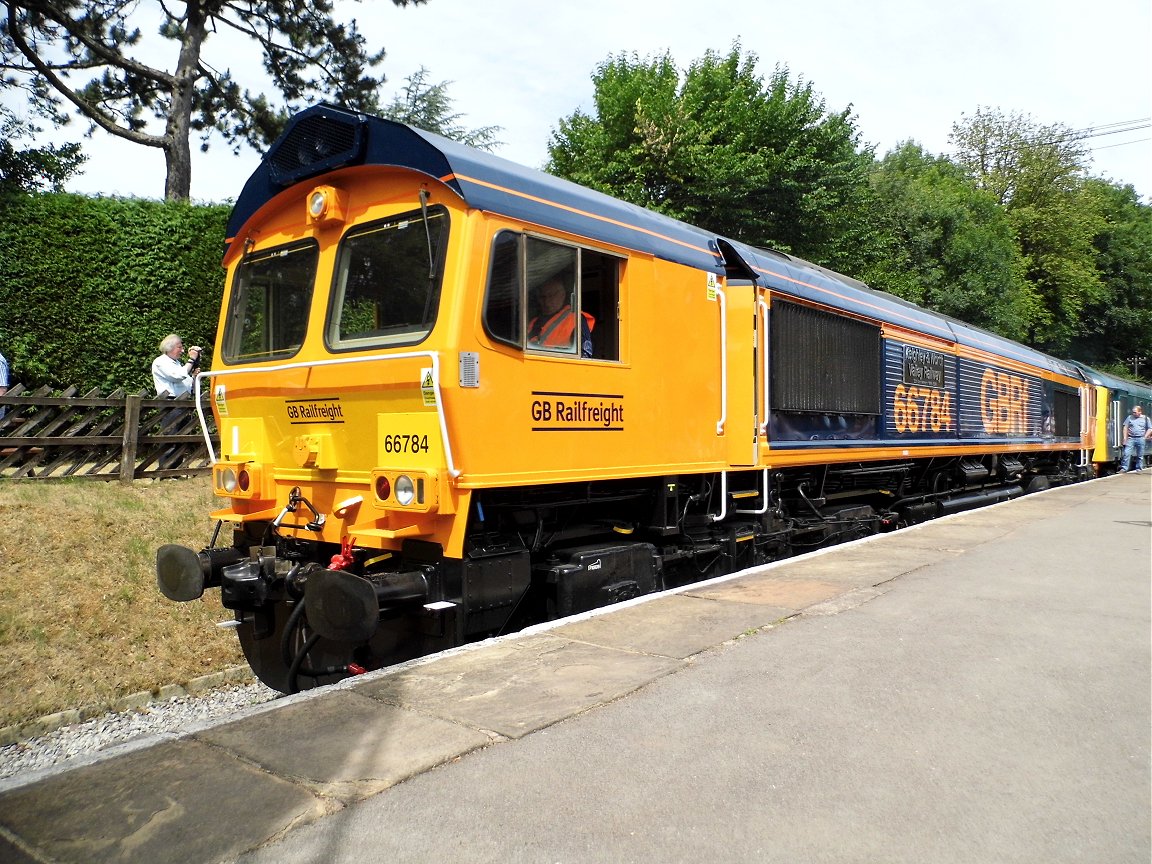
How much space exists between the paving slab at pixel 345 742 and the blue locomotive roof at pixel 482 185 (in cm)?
271

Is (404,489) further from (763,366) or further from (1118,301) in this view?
(1118,301)

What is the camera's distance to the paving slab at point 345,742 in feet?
9.89

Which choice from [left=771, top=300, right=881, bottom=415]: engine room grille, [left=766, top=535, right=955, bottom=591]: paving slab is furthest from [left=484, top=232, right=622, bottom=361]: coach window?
[left=766, top=535, right=955, bottom=591]: paving slab

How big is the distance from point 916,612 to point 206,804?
436 centimetres

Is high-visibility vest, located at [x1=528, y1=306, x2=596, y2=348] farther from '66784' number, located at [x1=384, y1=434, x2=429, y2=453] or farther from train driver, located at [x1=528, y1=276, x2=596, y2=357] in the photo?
'66784' number, located at [x1=384, y1=434, x2=429, y2=453]

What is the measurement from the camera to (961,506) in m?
12.3

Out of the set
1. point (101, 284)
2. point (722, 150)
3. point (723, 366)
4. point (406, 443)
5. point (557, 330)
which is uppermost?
point (722, 150)

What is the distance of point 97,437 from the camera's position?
9.09 m

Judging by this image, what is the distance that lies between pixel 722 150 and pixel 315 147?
14.7m

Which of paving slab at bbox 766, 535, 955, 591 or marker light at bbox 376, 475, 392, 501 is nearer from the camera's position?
marker light at bbox 376, 475, 392, 501

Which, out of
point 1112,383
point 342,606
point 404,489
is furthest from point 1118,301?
point 342,606

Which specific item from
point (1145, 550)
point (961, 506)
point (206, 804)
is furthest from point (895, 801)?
point (961, 506)

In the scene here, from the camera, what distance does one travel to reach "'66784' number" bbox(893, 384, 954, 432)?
9641 mm

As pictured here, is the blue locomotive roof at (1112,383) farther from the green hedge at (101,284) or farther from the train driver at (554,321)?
the green hedge at (101,284)
